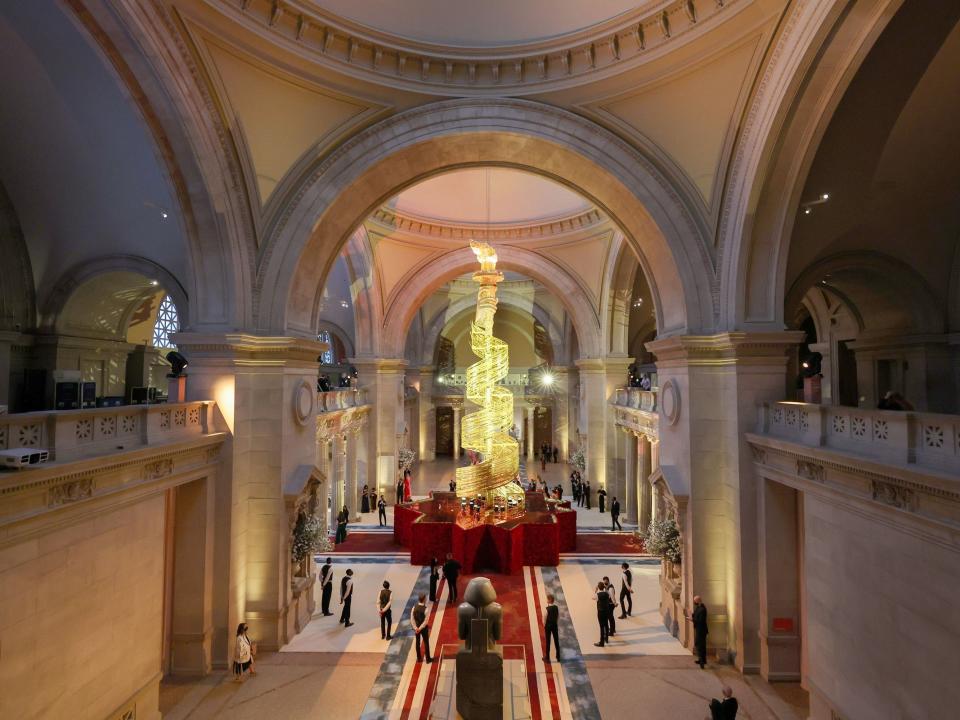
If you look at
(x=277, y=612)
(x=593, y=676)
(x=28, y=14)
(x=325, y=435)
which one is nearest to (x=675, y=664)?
(x=593, y=676)

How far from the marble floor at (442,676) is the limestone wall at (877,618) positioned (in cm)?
152

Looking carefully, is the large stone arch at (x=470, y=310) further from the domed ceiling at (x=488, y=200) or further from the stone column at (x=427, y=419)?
the domed ceiling at (x=488, y=200)

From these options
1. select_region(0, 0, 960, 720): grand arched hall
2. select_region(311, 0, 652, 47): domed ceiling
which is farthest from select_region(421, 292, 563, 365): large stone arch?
select_region(311, 0, 652, 47): domed ceiling

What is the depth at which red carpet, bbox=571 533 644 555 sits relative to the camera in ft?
49.8

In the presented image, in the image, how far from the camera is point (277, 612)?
9.40 meters

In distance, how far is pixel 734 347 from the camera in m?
8.93

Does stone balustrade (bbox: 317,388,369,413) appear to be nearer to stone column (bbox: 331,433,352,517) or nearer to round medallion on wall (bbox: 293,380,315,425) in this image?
stone column (bbox: 331,433,352,517)

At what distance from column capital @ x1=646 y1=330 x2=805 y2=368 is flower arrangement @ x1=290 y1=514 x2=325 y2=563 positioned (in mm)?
7637

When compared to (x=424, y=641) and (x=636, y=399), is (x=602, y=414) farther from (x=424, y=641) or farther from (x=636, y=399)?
(x=424, y=641)

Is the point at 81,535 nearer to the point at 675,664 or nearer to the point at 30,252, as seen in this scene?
the point at 30,252

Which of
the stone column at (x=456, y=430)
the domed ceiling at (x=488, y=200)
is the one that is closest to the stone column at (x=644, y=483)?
the domed ceiling at (x=488, y=200)

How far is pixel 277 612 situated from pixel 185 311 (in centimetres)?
651

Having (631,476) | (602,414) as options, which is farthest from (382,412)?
(631,476)

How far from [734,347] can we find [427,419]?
85.3 feet
